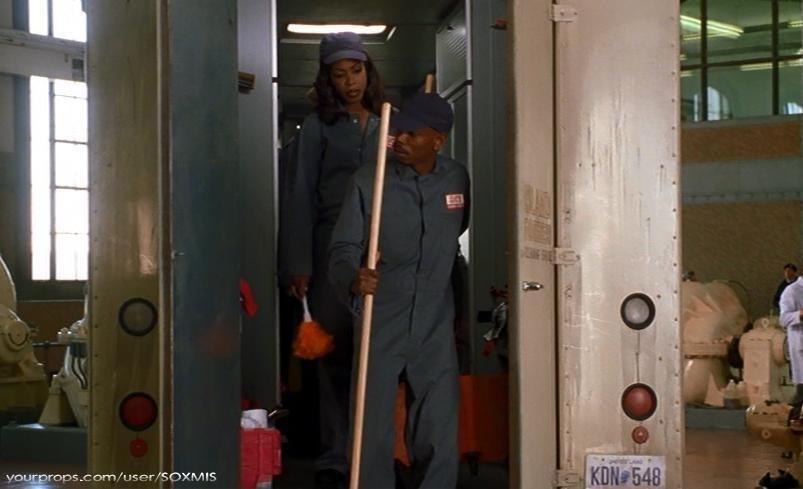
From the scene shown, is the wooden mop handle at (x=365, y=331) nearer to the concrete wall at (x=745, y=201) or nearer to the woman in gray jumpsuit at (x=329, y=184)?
the woman in gray jumpsuit at (x=329, y=184)

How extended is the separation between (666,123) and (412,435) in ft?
5.23

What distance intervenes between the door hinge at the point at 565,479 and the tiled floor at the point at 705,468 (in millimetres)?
1903

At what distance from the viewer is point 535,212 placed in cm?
472

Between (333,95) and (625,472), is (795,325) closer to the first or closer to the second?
(333,95)

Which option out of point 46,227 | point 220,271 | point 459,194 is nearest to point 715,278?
point 46,227

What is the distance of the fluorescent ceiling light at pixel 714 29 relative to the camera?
64.3 ft

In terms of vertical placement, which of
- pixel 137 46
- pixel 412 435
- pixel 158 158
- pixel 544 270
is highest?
pixel 137 46

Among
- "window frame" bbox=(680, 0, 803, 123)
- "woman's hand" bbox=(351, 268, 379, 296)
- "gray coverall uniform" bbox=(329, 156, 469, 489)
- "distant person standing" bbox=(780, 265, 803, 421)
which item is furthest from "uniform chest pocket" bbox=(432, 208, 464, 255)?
"window frame" bbox=(680, 0, 803, 123)

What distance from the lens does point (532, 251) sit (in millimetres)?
4707

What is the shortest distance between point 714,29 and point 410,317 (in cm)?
1529

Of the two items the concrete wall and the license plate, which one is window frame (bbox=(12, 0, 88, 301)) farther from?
the license plate

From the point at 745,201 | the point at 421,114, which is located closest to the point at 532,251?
the point at 421,114

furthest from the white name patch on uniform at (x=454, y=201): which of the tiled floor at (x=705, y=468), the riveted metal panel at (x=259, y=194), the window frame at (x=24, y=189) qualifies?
Answer: the window frame at (x=24, y=189)

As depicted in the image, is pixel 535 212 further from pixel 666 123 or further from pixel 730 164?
pixel 730 164
